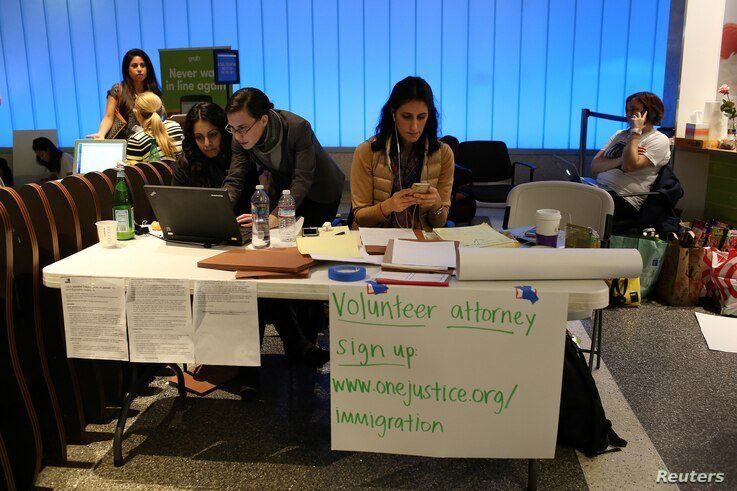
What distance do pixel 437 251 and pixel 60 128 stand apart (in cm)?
602

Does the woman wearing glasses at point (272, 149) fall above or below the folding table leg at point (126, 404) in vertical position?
above

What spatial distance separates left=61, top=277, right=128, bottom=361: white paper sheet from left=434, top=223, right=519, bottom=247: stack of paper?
1098 mm

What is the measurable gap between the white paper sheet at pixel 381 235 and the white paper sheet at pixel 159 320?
25.3 inches

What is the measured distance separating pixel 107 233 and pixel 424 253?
1.10m

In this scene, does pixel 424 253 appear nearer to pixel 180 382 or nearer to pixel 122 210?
pixel 122 210

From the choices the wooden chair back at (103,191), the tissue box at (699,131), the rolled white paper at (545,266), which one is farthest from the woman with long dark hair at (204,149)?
the tissue box at (699,131)

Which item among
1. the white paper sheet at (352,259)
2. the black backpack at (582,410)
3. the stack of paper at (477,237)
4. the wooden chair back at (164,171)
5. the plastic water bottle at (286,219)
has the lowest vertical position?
the black backpack at (582,410)

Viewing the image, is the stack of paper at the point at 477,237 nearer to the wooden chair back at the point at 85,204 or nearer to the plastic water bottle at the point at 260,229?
the plastic water bottle at the point at 260,229

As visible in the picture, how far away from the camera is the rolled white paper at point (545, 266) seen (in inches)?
71.2

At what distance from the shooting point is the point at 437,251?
2045 mm

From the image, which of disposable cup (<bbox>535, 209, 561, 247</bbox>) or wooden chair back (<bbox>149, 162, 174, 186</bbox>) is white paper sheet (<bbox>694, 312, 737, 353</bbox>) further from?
wooden chair back (<bbox>149, 162, 174, 186</bbox>)

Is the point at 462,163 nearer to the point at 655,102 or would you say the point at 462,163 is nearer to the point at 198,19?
the point at 655,102

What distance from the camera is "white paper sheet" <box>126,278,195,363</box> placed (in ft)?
6.20

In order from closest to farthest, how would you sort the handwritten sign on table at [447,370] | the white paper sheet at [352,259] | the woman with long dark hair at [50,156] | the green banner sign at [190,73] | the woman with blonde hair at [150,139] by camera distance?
the handwritten sign on table at [447,370]
the white paper sheet at [352,259]
the woman with blonde hair at [150,139]
the green banner sign at [190,73]
the woman with long dark hair at [50,156]
